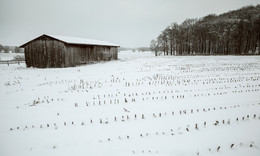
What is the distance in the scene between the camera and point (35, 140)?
442 cm

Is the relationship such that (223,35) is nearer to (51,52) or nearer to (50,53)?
(51,52)

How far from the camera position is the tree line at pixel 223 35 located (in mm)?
46125

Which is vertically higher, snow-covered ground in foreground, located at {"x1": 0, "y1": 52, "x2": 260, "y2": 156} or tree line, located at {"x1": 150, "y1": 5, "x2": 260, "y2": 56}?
tree line, located at {"x1": 150, "y1": 5, "x2": 260, "y2": 56}

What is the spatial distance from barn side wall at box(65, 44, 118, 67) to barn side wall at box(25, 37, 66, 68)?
1.09m

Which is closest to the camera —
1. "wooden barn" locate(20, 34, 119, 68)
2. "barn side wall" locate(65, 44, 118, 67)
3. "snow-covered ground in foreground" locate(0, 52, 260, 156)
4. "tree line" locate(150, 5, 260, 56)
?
"snow-covered ground in foreground" locate(0, 52, 260, 156)

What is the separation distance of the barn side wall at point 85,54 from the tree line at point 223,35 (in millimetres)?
31880

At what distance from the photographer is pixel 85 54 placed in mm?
30297

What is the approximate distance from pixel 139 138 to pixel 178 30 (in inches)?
2482

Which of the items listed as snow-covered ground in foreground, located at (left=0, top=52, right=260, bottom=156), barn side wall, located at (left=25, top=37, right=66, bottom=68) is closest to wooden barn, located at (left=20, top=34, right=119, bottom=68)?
barn side wall, located at (left=25, top=37, right=66, bottom=68)

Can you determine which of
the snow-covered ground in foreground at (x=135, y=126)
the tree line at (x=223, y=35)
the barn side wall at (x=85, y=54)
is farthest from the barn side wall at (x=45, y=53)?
the tree line at (x=223, y=35)

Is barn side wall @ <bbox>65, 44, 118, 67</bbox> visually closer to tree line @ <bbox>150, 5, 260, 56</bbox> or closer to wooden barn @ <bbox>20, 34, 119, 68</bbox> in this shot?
wooden barn @ <bbox>20, 34, 119, 68</bbox>

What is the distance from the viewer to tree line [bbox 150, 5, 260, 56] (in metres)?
46.1

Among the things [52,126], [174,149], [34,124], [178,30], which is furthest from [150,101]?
[178,30]

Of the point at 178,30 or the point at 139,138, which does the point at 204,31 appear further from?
the point at 139,138
